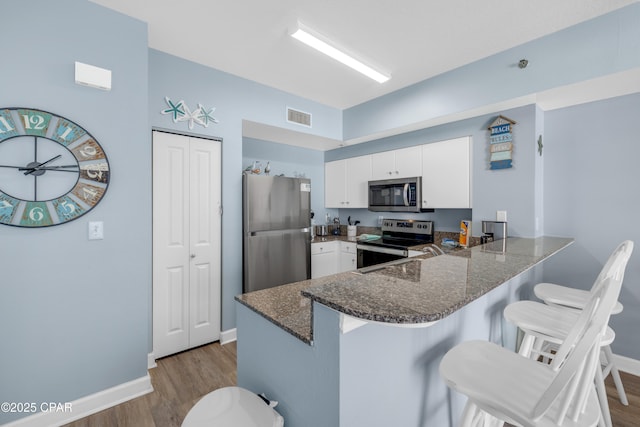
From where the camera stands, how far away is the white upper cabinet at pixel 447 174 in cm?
296

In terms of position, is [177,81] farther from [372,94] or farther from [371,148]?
[371,148]

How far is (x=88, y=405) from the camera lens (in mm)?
1839

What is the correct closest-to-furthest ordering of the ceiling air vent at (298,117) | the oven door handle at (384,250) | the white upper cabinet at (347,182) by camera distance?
the oven door handle at (384,250) → the ceiling air vent at (298,117) → the white upper cabinet at (347,182)

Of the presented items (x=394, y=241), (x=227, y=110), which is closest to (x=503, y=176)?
(x=394, y=241)

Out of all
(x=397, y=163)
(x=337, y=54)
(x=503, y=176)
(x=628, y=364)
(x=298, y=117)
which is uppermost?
(x=337, y=54)

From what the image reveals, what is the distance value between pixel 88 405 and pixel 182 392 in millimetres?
567

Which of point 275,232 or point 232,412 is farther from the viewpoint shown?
point 275,232

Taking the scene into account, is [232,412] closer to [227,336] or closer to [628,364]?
[227,336]

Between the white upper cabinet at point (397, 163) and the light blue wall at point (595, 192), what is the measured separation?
125 cm

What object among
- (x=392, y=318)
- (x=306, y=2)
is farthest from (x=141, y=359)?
(x=306, y=2)

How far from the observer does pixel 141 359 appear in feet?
6.75

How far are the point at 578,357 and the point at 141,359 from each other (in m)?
2.52

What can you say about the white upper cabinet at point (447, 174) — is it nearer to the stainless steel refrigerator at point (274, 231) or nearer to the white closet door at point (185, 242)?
the stainless steel refrigerator at point (274, 231)

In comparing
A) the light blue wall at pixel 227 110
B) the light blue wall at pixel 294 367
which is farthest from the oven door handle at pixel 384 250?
the light blue wall at pixel 294 367
